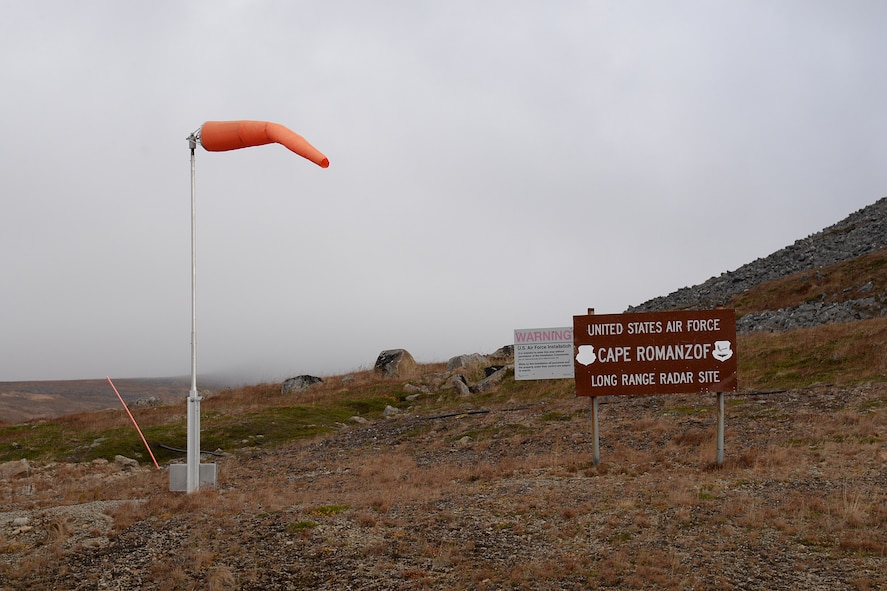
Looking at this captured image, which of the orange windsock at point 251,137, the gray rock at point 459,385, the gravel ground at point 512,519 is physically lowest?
the gravel ground at point 512,519

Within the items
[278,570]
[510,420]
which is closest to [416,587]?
[278,570]

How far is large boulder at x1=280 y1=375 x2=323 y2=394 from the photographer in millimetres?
36125

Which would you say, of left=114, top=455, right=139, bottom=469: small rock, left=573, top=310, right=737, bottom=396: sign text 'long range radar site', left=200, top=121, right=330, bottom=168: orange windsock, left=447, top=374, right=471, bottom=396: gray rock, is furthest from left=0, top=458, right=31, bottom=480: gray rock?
left=447, top=374, right=471, bottom=396: gray rock

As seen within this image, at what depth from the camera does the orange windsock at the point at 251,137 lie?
546 inches

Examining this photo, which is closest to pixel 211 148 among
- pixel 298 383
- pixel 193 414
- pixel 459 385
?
pixel 193 414

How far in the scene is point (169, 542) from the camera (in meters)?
10.2

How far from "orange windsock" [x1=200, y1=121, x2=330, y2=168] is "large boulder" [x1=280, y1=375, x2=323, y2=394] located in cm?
2322

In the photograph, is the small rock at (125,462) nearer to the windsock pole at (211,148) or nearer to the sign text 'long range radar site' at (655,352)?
the windsock pole at (211,148)

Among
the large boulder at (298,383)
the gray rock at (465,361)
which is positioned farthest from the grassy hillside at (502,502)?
the gray rock at (465,361)

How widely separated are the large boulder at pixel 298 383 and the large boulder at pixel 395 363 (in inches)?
133

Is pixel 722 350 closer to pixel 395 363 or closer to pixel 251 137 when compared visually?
pixel 251 137

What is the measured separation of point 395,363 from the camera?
38688mm

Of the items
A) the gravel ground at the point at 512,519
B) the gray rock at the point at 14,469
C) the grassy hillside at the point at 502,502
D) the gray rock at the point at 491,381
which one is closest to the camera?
the gravel ground at the point at 512,519

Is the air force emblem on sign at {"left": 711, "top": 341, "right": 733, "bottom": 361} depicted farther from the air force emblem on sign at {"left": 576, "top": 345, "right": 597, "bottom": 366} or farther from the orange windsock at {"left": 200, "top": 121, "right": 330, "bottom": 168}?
the orange windsock at {"left": 200, "top": 121, "right": 330, "bottom": 168}
